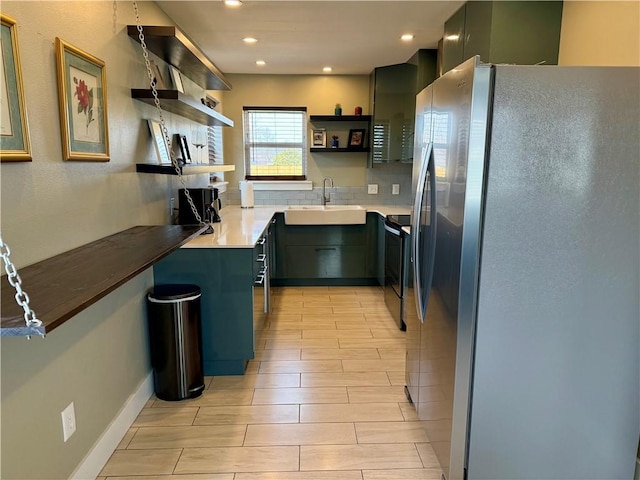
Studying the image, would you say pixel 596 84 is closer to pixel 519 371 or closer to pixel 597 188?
pixel 597 188

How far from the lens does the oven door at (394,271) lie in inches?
140

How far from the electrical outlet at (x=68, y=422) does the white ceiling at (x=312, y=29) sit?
241 cm

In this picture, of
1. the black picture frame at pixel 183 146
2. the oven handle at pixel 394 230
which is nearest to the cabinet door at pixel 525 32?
the oven handle at pixel 394 230

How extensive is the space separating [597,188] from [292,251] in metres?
3.48

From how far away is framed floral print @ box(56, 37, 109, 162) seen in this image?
1634mm

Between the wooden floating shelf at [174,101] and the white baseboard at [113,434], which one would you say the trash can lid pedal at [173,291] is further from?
the wooden floating shelf at [174,101]

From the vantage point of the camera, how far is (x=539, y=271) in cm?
160

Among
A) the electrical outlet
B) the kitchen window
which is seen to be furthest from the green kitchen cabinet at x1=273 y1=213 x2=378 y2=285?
the electrical outlet

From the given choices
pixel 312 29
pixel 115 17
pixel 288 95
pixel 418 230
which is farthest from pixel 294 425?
pixel 288 95

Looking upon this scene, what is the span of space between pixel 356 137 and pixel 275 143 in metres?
0.98

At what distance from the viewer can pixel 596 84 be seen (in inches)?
58.9

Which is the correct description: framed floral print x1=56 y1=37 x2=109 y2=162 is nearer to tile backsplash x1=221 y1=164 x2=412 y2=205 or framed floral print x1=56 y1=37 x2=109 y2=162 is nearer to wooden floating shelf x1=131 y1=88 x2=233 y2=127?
wooden floating shelf x1=131 y1=88 x2=233 y2=127

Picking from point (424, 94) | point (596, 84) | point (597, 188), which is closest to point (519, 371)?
point (597, 188)

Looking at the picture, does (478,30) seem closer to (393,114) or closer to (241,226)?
(393,114)
